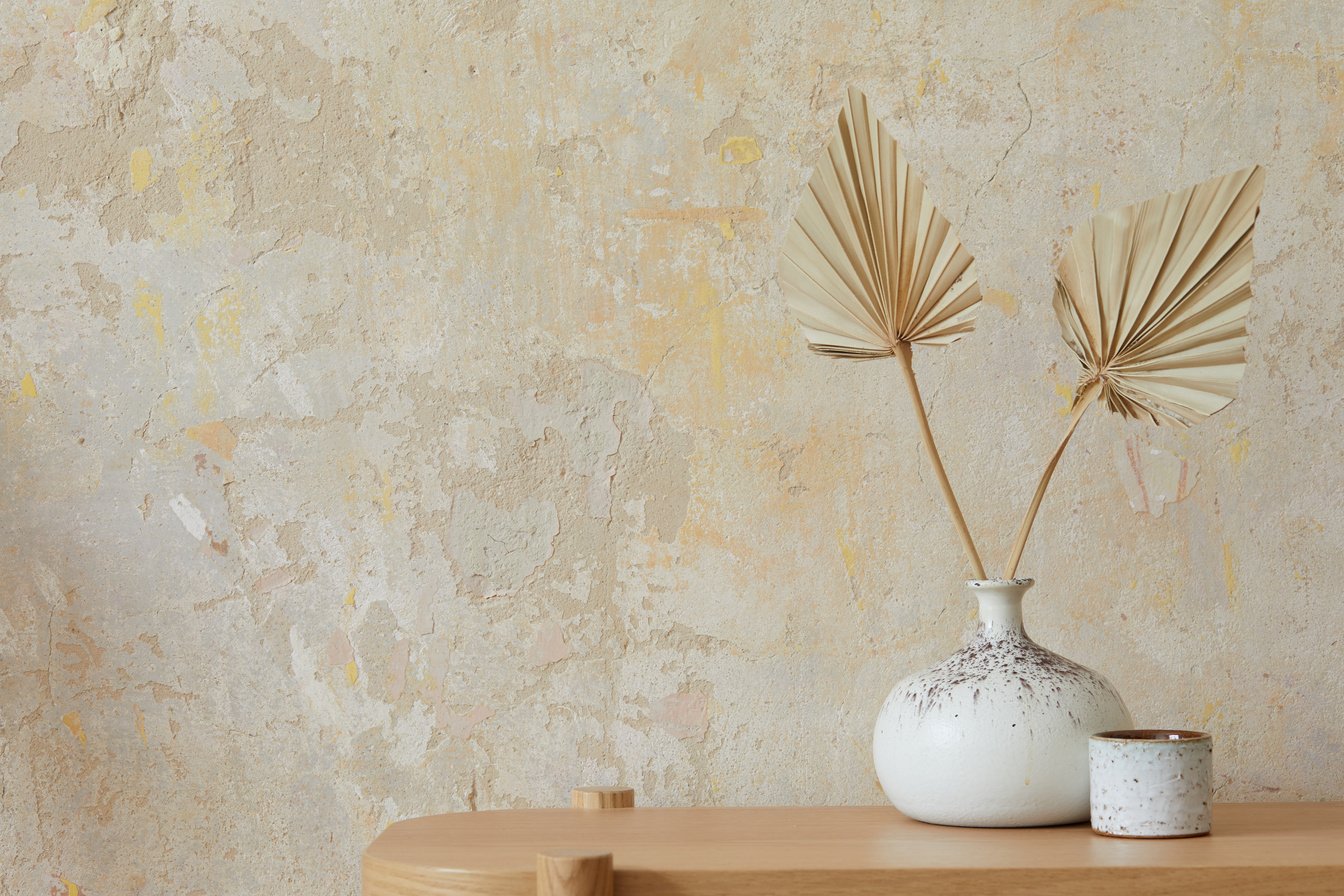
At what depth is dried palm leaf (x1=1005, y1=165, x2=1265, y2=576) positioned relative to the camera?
4.01 ft


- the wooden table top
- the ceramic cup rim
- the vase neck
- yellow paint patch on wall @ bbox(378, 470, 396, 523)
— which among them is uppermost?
yellow paint patch on wall @ bbox(378, 470, 396, 523)

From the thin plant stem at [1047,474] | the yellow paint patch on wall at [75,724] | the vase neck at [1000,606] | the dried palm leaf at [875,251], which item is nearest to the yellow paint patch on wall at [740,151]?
the dried palm leaf at [875,251]

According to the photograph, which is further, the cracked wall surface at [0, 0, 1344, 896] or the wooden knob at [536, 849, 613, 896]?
the cracked wall surface at [0, 0, 1344, 896]

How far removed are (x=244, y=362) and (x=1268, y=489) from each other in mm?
1295

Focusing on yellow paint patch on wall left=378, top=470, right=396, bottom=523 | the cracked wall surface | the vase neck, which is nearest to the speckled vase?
the vase neck

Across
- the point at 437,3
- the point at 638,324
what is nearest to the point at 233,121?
the point at 437,3

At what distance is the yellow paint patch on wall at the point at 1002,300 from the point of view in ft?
5.05

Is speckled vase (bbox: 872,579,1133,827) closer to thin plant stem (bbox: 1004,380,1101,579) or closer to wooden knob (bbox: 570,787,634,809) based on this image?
thin plant stem (bbox: 1004,380,1101,579)

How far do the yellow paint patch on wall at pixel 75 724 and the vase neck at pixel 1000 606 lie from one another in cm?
108

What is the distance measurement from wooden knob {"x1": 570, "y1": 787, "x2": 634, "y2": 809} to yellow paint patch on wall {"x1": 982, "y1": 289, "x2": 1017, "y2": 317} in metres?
0.75

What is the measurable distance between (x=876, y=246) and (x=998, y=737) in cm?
51

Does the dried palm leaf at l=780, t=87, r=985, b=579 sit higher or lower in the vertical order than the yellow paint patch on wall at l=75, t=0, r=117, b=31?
lower

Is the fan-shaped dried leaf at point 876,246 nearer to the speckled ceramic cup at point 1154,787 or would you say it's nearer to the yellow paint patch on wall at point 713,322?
the yellow paint patch on wall at point 713,322

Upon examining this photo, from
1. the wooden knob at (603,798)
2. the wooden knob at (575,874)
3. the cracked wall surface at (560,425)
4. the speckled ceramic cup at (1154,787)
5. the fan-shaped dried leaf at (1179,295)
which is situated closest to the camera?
the wooden knob at (575,874)
